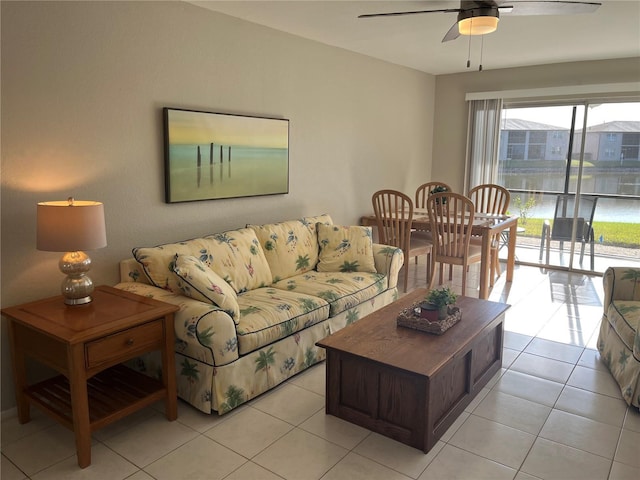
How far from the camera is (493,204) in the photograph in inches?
212

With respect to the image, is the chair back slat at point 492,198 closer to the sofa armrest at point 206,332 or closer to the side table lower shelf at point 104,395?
the sofa armrest at point 206,332

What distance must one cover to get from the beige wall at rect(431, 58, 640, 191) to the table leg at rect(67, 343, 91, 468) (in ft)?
17.1

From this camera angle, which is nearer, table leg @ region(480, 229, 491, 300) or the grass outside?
table leg @ region(480, 229, 491, 300)

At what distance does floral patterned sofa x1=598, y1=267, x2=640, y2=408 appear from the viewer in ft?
8.39

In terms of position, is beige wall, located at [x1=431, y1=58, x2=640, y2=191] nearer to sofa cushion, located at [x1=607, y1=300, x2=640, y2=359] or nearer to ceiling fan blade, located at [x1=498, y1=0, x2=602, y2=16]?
ceiling fan blade, located at [x1=498, y1=0, x2=602, y2=16]

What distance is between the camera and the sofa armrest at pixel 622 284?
3.04 m

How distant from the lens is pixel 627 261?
5375 mm

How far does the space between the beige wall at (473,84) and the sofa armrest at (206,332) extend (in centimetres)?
457

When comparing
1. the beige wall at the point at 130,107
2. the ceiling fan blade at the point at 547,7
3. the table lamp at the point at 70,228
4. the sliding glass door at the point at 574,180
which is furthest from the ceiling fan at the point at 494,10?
the sliding glass door at the point at 574,180

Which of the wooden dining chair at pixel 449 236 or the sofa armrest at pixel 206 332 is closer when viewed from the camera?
the sofa armrest at pixel 206 332

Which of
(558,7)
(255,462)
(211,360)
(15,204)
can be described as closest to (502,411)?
(255,462)

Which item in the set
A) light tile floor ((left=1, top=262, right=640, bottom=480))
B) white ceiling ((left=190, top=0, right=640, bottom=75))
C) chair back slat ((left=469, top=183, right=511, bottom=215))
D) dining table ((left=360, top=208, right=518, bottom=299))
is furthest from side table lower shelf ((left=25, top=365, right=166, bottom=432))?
chair back slat ((left=469, top=183, right=511, bottom=215))

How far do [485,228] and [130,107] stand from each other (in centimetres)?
303

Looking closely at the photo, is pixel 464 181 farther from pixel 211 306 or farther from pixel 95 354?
pixel 95 354
